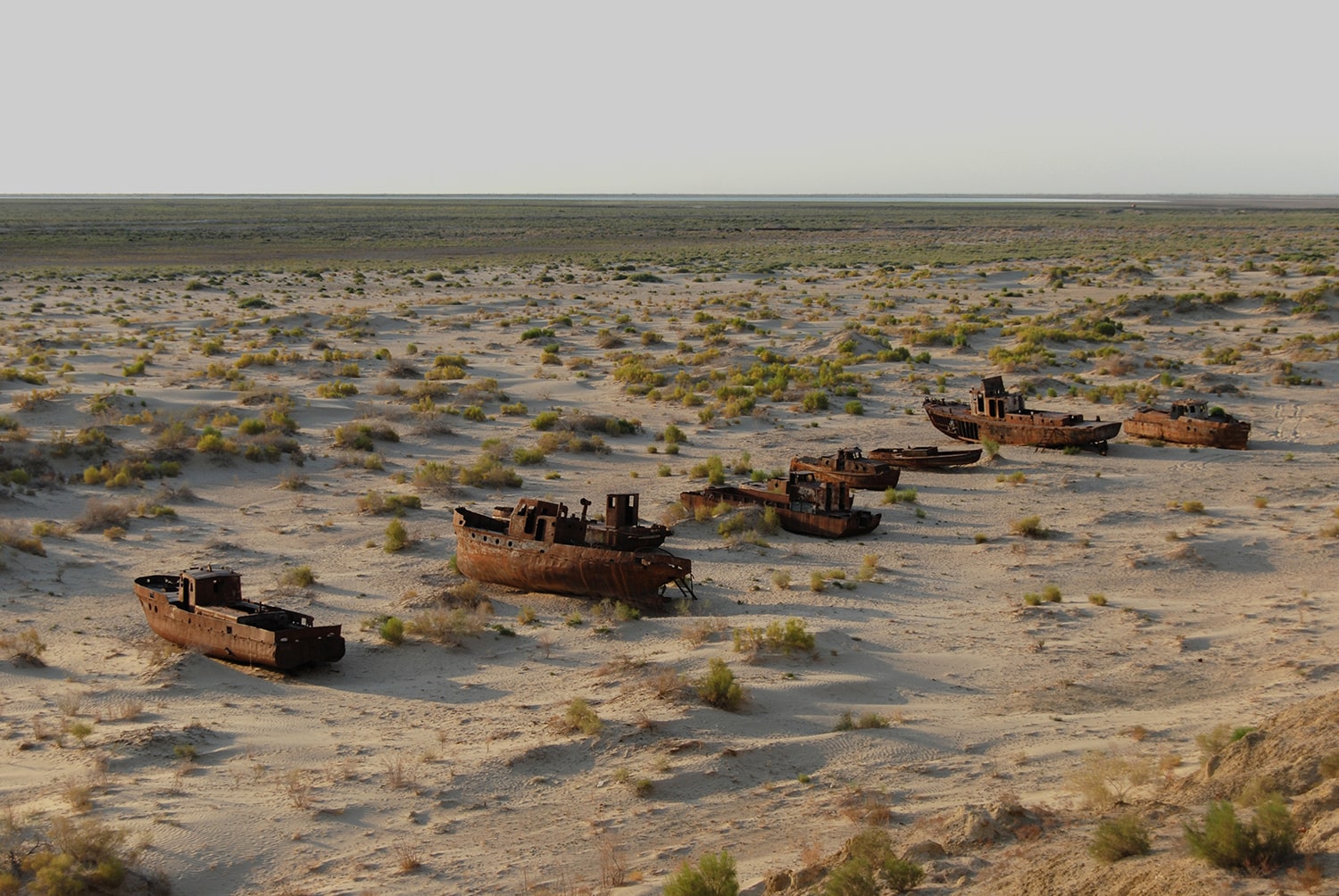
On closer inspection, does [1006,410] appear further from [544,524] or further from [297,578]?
[297,578]

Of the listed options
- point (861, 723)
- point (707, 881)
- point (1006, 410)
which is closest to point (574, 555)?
point (861, 723)

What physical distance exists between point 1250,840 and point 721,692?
22.6 ft

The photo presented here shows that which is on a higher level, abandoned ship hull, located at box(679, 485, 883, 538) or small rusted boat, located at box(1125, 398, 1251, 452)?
small rusted boat, located at box(1125, 398, 1251, 452)

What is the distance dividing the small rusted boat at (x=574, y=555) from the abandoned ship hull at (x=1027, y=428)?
14165 millimetres

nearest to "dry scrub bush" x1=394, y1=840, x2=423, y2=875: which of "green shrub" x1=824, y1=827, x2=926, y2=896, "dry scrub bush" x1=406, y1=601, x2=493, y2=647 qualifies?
"green shrub" x1=824, y1=827, x2=926, y2=896

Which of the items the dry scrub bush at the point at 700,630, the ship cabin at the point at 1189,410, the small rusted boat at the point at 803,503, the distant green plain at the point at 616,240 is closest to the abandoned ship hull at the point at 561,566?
the dry scrub bush at the point at 700,630

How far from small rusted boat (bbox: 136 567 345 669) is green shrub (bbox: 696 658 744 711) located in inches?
201

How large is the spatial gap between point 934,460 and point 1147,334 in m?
Result: 24.1

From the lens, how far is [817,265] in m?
86.0

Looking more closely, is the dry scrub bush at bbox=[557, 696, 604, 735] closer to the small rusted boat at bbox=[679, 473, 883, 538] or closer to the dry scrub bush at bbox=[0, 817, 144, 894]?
the dry scrub bush at bbox=[0, 817, 144, 894]

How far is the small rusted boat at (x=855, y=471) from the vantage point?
1012 inches

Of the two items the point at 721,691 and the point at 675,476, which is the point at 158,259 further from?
the point at 721,691

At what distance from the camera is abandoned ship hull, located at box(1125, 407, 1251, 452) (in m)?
29.3

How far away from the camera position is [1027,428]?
1186 inches
